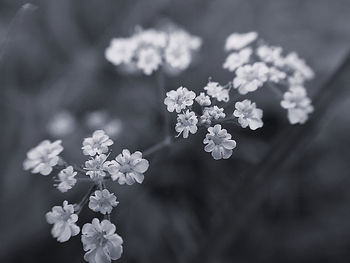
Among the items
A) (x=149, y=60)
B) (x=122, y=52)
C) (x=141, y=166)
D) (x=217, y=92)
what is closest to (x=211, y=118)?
(x=217, y=92)

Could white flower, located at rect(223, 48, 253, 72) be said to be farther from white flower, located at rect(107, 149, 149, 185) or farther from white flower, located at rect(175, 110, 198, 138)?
white flower, located at rect(107, 149, 149, 185)

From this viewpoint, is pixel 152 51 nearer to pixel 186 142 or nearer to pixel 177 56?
pixel 177 56

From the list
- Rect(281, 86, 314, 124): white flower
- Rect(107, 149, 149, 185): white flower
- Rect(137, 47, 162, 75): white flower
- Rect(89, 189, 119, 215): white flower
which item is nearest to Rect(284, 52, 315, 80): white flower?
Rect(281, 86, 314, 124): white flower

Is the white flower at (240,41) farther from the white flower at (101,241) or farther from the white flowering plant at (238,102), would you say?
the white flower at (101,241)

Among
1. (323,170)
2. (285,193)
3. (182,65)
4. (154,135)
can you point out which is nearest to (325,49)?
(323,170)

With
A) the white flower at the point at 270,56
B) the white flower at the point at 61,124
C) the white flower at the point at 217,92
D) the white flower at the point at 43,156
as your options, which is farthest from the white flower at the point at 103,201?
the white flower at the point at 61,124
